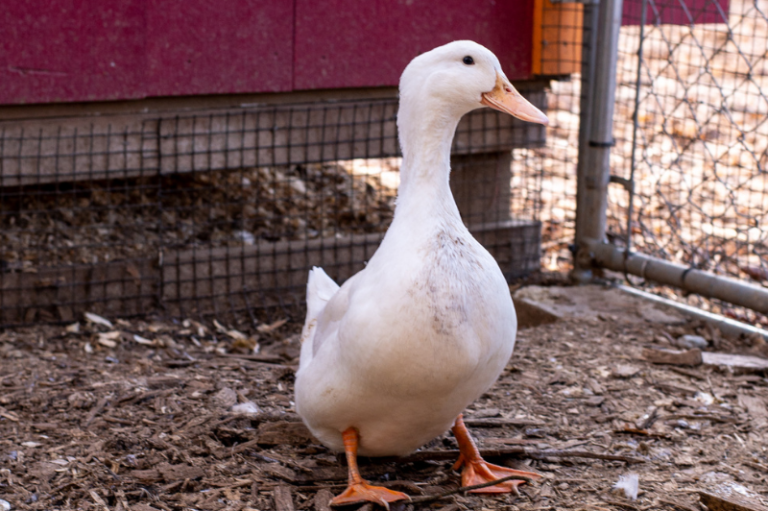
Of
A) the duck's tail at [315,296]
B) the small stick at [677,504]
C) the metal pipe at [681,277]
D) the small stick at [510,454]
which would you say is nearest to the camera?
the small stick at [677,504]

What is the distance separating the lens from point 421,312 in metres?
2.40

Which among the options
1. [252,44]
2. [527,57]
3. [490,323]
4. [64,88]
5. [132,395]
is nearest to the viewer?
[490,323]

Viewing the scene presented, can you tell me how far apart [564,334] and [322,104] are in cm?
181

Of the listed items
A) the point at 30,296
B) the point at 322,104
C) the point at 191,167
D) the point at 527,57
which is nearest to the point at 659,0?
the point at 527,57

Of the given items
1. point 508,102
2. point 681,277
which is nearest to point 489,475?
point 508,102

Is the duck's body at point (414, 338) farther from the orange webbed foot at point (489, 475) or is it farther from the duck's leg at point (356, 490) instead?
the orange webbed foot at point (489, 475)

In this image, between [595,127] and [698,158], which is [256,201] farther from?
[698,158]

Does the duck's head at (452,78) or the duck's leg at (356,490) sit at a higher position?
the duck's head at (452,78)

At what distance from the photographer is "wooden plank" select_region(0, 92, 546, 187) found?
416 centimetres

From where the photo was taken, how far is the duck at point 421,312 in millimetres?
2416

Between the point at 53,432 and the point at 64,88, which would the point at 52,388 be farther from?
the point at 64,88

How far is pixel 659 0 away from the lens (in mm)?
6086

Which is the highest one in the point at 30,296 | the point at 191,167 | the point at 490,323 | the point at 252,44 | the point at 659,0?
the point at 659,0

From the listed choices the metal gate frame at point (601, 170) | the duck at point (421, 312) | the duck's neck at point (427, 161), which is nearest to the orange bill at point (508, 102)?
the duck at point (421, 312)
